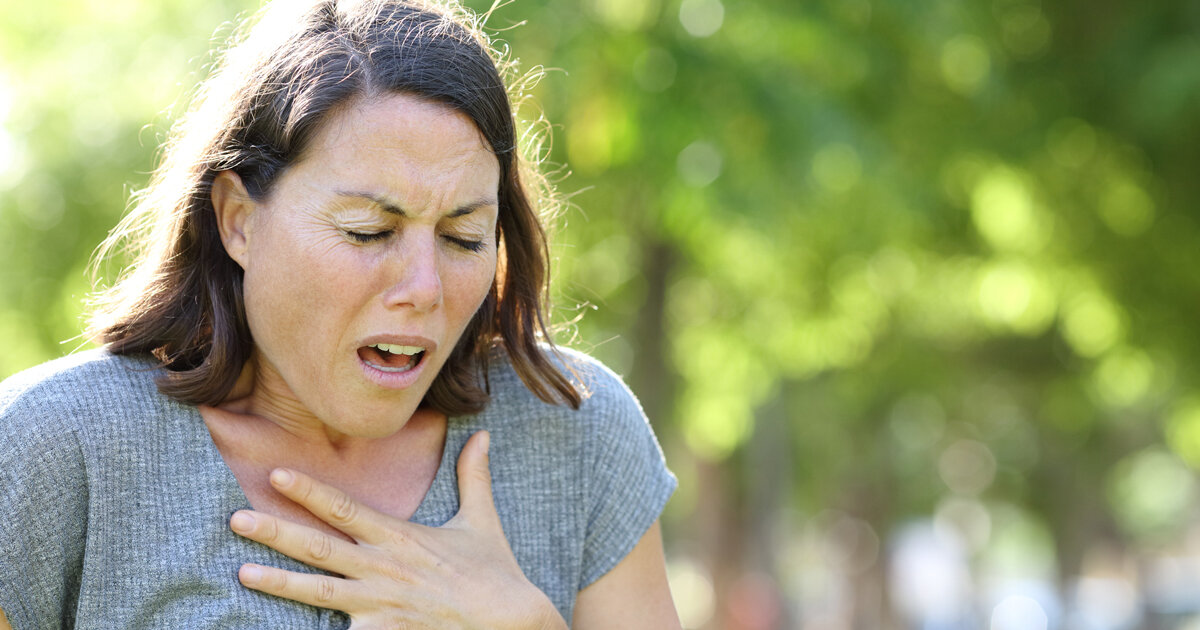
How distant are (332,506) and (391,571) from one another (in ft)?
0.51

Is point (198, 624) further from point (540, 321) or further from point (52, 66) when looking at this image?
point (52, 66)

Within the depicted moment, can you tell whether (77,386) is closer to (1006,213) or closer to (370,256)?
(370,256)

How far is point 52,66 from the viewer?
6.79 meters

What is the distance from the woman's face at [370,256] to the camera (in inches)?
85.1

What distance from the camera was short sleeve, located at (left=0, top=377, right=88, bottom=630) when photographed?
2.02 meters

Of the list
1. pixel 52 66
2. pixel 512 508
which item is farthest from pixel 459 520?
pixel 52 66

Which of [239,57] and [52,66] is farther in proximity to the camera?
[52,66]

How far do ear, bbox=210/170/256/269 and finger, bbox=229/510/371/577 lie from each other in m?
0.46

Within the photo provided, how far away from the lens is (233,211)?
2293mm

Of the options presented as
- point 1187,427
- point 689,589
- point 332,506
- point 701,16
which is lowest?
point 689,589

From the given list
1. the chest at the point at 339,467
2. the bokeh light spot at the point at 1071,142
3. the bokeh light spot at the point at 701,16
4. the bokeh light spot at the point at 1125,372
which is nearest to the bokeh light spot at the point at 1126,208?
the bokeh light spot at the point at 1071,142

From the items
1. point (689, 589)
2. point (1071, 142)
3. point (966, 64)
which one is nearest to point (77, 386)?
point (966, 64)

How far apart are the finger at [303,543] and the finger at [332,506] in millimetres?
35

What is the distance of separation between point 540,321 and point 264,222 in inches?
26.1
